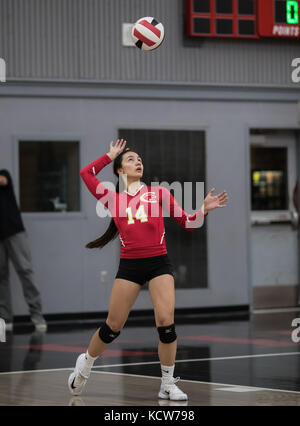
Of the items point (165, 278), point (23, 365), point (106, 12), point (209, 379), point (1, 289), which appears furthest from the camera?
point (106, 12)

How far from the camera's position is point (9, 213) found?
14906 mm

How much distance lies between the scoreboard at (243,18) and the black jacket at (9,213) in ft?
13.9

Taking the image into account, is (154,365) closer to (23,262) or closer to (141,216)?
(141,216)

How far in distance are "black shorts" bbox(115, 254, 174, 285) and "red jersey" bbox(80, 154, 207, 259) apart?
4 cm

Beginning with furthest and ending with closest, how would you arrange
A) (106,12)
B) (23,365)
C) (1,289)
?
(106,12) < (1,289) < (23,365)

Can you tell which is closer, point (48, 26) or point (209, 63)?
point (48, 26)

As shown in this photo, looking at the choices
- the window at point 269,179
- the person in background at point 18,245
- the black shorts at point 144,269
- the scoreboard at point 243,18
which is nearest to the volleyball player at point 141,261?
the black shorts at point 144,269

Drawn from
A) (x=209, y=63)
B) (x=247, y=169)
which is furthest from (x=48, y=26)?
(x=247, y=169)

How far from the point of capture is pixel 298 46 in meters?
17.7

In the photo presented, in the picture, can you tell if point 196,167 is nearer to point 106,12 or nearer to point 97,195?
point 106,12

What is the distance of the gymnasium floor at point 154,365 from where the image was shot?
333 inches

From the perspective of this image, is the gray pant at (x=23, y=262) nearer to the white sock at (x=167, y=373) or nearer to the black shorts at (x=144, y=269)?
the black shorts at (x=144, y=269)

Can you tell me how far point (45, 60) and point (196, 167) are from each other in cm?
315

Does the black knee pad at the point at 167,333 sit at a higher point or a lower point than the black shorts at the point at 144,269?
lower
